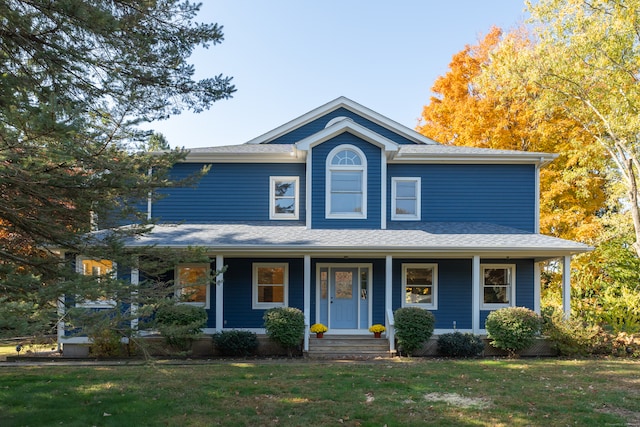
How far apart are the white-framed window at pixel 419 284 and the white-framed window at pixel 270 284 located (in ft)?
12.4

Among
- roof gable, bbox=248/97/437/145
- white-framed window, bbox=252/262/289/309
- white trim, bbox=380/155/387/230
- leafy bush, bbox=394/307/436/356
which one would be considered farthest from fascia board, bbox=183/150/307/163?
leafy bush, bbox=394/307/436/356

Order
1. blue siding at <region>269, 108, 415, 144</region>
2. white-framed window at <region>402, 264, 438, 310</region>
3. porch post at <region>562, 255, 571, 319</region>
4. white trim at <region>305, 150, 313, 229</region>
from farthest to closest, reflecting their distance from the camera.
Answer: blue siding at <region>269, 108, 415, 144</region> < white-framed window at <region>402, 264, 438, 310</region> < white trim at <region>305, 150, 313, 229</region> < porch post at <region>562, 255, 571, 319</region>

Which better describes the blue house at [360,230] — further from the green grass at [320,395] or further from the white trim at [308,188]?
the green grass at [320,395]

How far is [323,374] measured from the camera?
9797mm

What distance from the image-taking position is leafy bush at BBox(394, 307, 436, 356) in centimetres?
1271

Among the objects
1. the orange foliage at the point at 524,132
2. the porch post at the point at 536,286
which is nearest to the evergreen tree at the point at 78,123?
the porch post at the point at 536,286

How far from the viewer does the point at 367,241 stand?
13633 mm

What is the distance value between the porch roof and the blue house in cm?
4

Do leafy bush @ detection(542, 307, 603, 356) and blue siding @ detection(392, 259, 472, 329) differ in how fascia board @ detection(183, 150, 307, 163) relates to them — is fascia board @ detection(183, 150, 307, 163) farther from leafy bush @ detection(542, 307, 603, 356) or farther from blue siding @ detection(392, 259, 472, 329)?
leafy bush @ detection(542, 307, 603, 356)

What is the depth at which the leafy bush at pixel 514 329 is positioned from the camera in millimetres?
12633

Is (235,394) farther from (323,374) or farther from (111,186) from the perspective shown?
(111,186)

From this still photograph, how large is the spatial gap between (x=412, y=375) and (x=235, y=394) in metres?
3.75

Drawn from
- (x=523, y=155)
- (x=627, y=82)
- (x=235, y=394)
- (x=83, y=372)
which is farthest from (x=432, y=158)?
(x=83, y=372)

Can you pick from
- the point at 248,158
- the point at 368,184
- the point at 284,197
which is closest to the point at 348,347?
the point at 368,184
